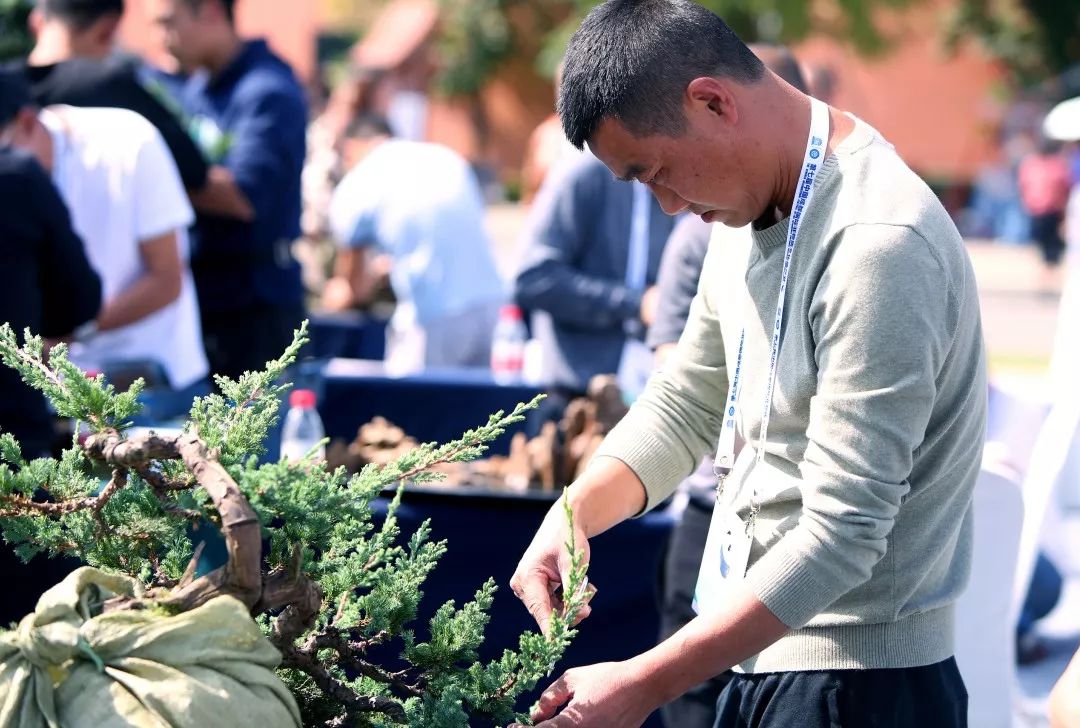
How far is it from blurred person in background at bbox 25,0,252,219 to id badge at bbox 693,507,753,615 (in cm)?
274

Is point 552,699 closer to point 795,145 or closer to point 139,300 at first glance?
point 795,145

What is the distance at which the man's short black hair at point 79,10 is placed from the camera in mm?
3986

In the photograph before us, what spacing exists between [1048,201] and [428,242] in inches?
541

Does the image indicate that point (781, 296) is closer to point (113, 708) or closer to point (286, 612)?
point (286, 612)

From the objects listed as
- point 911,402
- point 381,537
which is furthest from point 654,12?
point 381,537

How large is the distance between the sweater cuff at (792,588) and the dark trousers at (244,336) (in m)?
3.11

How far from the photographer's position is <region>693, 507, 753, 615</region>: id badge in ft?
5.45

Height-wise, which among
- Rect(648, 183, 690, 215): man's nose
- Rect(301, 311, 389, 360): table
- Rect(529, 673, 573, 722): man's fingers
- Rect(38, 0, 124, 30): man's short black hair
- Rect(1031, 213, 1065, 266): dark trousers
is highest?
Rect(648, 183, 690, 215): man's nose

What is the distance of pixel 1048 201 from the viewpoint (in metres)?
17.1

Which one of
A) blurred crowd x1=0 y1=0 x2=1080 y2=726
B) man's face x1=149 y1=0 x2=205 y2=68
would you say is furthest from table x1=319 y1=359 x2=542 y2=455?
man's face x1=149 y1=0 x2=205 y2=68

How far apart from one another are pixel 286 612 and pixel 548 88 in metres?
33.6

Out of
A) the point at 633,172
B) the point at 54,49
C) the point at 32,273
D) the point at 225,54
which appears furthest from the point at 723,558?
the point at 225,54

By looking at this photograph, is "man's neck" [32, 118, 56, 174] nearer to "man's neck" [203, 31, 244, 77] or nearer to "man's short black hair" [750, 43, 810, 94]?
"man's neck" [203, 31, 244, 77]

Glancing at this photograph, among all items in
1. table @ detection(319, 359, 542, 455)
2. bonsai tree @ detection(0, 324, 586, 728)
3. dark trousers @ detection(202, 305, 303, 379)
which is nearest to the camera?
bonsai tree @ detection(0, 324, 586, 728)
